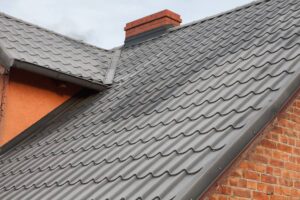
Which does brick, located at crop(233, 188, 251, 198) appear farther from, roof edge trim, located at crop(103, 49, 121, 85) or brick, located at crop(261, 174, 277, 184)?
roof edge trim, located at crop(103, 49, 121, 85)

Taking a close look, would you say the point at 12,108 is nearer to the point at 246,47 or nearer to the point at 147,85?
the point at 147,85

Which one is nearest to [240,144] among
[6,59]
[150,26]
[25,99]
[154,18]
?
[6,59]

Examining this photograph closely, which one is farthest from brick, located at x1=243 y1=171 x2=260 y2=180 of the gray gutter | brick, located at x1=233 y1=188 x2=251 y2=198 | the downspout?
the downspout

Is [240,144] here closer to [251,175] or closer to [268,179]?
[251,175]

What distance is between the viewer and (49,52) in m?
10.3

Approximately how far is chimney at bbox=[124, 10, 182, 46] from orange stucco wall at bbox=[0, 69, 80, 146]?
295 cm

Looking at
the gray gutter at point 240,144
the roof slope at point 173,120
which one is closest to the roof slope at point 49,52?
the roof slope at point 173,120

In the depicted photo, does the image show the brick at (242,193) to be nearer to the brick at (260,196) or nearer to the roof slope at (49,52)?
the brick at (260,196)

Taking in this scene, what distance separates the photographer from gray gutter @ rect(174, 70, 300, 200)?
15.5ft

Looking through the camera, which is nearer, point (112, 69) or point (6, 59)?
point (6, 59)

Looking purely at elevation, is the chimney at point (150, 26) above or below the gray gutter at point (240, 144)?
above

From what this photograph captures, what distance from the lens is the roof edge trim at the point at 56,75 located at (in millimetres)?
9031

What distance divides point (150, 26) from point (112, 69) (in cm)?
230

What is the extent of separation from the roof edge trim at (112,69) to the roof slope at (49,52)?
73 millimetres
